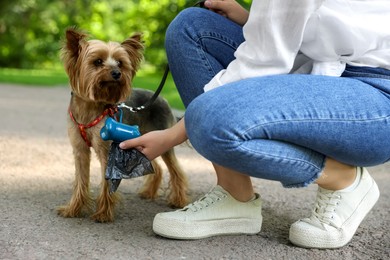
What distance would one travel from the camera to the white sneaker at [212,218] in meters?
2.78

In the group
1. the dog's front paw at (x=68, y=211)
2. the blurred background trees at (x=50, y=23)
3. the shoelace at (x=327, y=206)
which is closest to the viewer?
the shoelace at (x=327, y=206)

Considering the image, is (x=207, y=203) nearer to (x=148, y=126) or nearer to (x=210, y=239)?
(x=210, y=239)

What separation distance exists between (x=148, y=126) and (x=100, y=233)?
107 cm

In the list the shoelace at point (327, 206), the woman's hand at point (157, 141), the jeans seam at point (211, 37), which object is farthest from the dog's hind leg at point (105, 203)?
the shoelace at point (327, 206)

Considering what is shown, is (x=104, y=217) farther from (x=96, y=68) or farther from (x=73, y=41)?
(x=73, y=41)

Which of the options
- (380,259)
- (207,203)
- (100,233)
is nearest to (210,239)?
(207,203)

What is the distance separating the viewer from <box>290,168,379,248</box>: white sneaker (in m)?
2.72

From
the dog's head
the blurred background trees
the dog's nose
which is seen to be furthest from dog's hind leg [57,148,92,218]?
the blurred background trees

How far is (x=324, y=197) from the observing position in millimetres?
2773

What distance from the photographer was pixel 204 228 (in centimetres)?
282

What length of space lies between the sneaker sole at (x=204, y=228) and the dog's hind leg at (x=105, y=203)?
44 cm

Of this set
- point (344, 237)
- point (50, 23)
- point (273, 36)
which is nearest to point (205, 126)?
point (273, 36)

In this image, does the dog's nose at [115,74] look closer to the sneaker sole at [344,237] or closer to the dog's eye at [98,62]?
the dog's eye at [98,62]

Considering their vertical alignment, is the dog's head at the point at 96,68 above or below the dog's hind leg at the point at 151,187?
above
